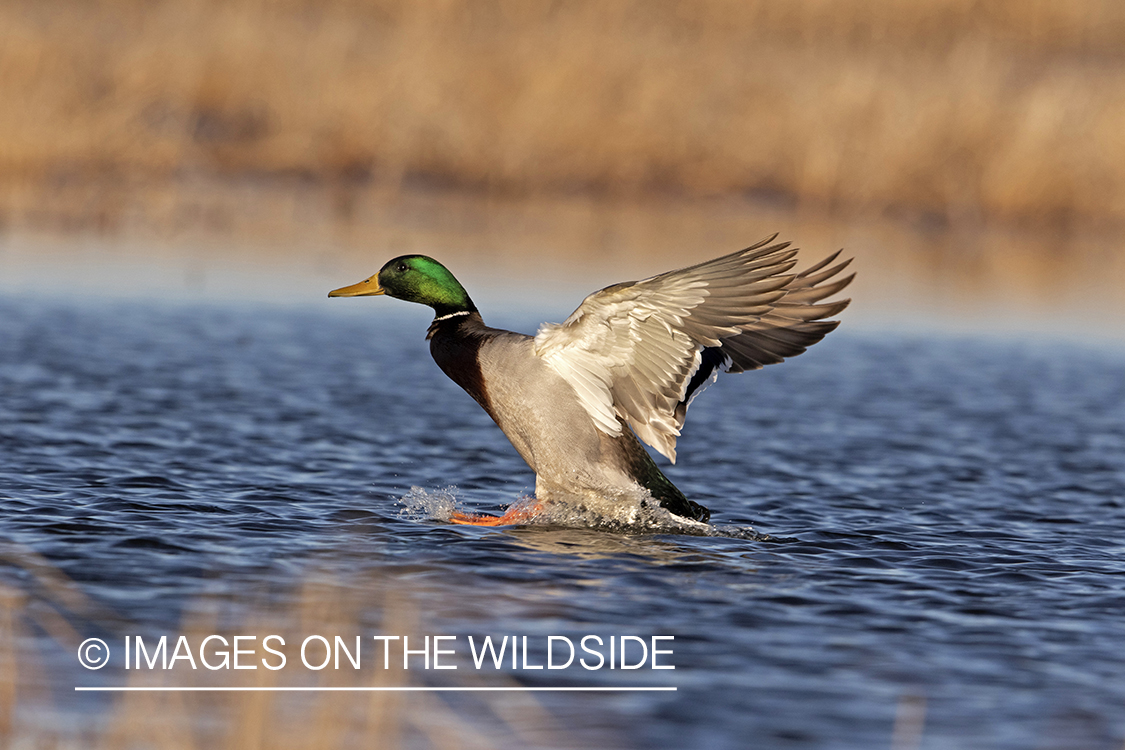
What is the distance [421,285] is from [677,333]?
124 centimetres

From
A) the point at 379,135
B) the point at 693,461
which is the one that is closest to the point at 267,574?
the point at 693,461

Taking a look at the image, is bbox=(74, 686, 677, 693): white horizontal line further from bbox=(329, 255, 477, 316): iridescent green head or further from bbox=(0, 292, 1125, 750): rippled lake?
bbox=(329, 255, 477, 316): iridescent green head

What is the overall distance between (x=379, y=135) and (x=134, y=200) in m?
2.94

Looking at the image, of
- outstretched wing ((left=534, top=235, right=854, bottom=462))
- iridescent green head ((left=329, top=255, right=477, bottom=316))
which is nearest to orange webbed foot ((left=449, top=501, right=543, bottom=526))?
outstretched wing ((left=534, top=235, right=854, bottom=462))

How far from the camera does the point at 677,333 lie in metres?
→ 6.21

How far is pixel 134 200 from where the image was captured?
16688mm

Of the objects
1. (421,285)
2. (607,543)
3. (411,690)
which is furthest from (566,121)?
(411,690)

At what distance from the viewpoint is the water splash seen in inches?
255

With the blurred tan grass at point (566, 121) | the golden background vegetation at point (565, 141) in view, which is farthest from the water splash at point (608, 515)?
the blurred tan grass at point (566, 121)

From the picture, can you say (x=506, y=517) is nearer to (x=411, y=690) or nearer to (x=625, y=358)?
(x=625, y=358)

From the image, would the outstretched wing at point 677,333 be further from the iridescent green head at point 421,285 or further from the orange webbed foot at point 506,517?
the iridescent green head at point 421,285

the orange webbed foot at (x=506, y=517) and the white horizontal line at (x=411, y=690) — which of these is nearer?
the white horizontal line at (x=411, y=690)

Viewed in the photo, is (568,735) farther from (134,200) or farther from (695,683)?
(134,200)

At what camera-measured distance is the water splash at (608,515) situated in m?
6.46
